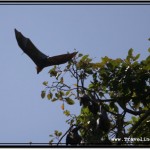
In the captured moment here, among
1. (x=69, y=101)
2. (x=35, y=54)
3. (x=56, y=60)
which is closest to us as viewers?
(x=35, y=54)

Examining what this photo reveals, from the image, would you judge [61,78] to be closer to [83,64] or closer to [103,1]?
[83,64]

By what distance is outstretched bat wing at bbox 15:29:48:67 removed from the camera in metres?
3.67

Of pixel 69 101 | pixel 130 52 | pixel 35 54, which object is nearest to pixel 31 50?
pixel 35 54

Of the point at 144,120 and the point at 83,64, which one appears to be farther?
the point at 83,64

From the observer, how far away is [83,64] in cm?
444

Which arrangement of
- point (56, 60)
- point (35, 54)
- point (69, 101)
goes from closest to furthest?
point (35, 54), point (56, 60), point (69, 101)

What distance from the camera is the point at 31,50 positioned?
3670 millimetres

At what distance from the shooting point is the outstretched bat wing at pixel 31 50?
3670mm

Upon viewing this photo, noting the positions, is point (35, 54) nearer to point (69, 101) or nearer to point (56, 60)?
point (56, 60)

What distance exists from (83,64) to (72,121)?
796mm

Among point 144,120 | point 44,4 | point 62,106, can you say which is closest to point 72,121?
point 62,106

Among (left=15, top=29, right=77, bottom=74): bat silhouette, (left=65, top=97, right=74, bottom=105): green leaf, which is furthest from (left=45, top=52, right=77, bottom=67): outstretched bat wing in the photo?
(left=65, top=97, right=74, bottom=105): green leaf

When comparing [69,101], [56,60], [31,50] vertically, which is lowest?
[69,101]

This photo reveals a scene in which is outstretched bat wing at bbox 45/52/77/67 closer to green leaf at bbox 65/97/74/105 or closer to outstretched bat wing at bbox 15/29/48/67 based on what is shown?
outstretched bat wing at bbox 15/29/48/67
